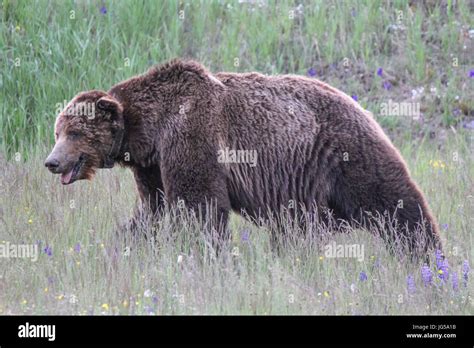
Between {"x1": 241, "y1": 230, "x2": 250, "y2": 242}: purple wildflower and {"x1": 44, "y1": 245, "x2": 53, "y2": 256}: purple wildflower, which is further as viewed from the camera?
{"x1": 241, "y1": 230, "x2": 250, "y2": 242}: purple wildflower

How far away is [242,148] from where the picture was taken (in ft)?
23.5

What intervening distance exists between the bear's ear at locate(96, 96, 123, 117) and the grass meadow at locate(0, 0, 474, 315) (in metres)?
0.87

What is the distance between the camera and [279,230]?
727 centimetres

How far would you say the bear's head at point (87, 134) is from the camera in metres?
6.96

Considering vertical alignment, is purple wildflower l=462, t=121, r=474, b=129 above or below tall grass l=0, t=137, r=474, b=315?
above

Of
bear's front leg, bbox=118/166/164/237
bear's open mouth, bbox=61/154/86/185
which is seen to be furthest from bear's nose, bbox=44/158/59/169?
bear's front leg, bbox=118/166/164/237

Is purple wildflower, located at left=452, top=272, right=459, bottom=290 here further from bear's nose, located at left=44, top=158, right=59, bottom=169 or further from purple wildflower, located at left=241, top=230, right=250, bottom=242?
bear's nose, located at left=44, top=158, right=59, bottom=169

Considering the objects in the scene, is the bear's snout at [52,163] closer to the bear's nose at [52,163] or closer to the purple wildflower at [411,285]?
the bear's nose at [52,163]

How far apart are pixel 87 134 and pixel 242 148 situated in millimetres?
1146

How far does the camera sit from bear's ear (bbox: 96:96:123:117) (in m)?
6.99

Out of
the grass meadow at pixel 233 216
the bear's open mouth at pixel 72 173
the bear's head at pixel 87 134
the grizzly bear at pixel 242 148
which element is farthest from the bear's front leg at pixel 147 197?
the bear's open mouth at pixel 72 173

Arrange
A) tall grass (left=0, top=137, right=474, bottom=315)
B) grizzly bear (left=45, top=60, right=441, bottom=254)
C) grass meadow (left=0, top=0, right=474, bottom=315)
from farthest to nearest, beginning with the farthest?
Result: grizzly bear (left=45, top=60, right=441, bottom=254)
grass meadow (left=0, top=0, right=474, bottom=315)
tall grass (left=0, top=137, right=474, bottom=315)

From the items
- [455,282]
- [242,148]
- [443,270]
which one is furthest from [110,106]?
[455,282]

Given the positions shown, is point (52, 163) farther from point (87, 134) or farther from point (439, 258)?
point (439, 258)
